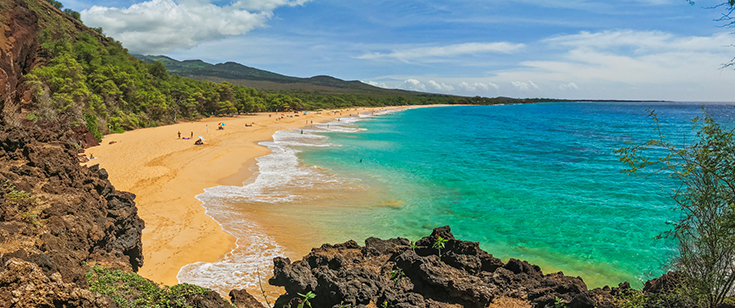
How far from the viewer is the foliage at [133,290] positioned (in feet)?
16.3

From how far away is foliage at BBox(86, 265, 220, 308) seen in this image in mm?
4977

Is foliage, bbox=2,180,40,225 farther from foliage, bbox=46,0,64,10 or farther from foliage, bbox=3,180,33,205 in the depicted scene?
foliage, bbox=46,0,64,10

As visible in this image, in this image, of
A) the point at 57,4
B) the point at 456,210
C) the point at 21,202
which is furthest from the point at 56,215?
the point at 57,4

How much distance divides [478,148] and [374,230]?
26376 mm

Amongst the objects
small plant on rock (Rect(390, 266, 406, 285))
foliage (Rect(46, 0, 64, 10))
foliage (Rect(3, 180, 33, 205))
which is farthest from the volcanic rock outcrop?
foliage (Rect(46, 0, 64, 10))

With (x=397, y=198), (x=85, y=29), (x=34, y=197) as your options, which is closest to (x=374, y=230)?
(x=397, y=198)

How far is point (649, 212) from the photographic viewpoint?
16547 millimetres

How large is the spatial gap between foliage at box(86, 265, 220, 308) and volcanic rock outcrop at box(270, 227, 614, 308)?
175 cm

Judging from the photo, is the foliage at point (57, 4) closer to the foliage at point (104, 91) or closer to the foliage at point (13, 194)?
the foliage at point (104, 91)

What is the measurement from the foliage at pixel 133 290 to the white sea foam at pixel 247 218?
3431 millimetres

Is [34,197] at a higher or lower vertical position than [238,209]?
higher

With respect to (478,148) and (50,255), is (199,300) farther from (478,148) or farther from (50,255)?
(478,148)

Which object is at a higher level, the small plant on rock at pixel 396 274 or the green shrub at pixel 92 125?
the green shrub at pixel 92 125

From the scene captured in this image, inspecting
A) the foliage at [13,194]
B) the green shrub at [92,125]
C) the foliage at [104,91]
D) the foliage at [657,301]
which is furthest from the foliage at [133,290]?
the green shrub at [92,125]
